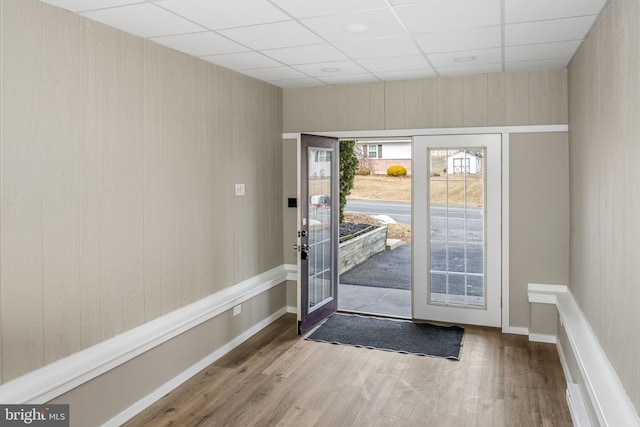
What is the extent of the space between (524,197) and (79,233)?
3776mm

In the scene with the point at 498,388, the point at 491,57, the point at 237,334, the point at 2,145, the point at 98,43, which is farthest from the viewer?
the point at 237,334

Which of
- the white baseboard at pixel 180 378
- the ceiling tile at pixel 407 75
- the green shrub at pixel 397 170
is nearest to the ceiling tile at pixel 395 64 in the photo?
the ceiling tile at pixel 407 75

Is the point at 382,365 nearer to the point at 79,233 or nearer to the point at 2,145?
the point at 79,233

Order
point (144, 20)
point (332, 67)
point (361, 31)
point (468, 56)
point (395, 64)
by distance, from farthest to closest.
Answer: point (332, 67)
point (395, 64)
point (468, 56)
point (361, 31)
point (144, 20)

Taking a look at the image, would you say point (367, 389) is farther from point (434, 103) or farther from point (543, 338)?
point (434, 103)

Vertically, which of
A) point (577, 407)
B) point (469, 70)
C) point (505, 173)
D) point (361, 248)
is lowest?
point (577, 407)

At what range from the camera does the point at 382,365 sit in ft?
13.3

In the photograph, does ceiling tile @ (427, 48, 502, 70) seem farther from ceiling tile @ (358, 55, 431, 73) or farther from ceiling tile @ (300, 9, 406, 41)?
ceiling tile @ (300, 9, 406, 41)

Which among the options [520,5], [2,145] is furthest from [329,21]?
[2,145]

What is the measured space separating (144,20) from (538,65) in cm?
323

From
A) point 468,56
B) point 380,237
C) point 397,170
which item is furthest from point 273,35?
point 397,170

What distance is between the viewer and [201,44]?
138 inches

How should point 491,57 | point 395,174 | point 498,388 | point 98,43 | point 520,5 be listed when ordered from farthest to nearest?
point 395,174 → point 491,57 → point 498,388 → point 98,43 → point 520,5

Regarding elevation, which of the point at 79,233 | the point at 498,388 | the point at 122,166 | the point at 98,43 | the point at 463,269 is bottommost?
the point at 498,388
